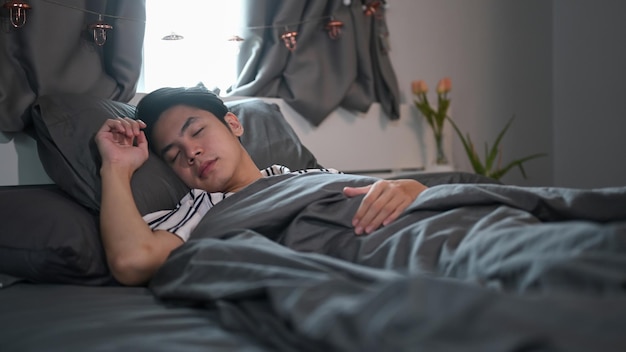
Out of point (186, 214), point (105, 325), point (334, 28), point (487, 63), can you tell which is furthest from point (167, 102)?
point (487, 63)

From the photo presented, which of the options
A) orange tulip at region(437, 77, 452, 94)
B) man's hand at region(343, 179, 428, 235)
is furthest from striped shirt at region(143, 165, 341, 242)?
orange tulip at region(437, 77, 452, 94)

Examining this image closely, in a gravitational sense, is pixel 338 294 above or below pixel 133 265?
above

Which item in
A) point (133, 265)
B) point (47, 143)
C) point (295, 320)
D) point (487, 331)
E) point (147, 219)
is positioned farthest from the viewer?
point (47, 143)

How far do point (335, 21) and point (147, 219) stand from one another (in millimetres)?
1418

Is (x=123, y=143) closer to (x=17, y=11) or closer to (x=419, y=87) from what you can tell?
(x=17, y=11)

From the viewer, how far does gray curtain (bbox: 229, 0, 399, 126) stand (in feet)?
8.02

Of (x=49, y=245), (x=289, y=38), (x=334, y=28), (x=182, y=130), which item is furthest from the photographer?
(x=334, y=28)

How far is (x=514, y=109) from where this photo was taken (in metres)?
3.68

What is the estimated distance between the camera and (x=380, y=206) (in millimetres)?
1245

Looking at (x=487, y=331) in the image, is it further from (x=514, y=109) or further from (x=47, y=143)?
(x=514, y=109)

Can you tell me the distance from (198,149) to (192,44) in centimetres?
111

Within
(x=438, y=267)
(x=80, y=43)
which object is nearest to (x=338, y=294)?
(x=438, y=267)

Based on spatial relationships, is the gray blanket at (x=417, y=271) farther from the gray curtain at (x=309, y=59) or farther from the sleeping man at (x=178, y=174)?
the gray curtain at (x=309, y=59)

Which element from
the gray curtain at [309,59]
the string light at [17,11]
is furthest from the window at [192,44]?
the string light at [17,11]
